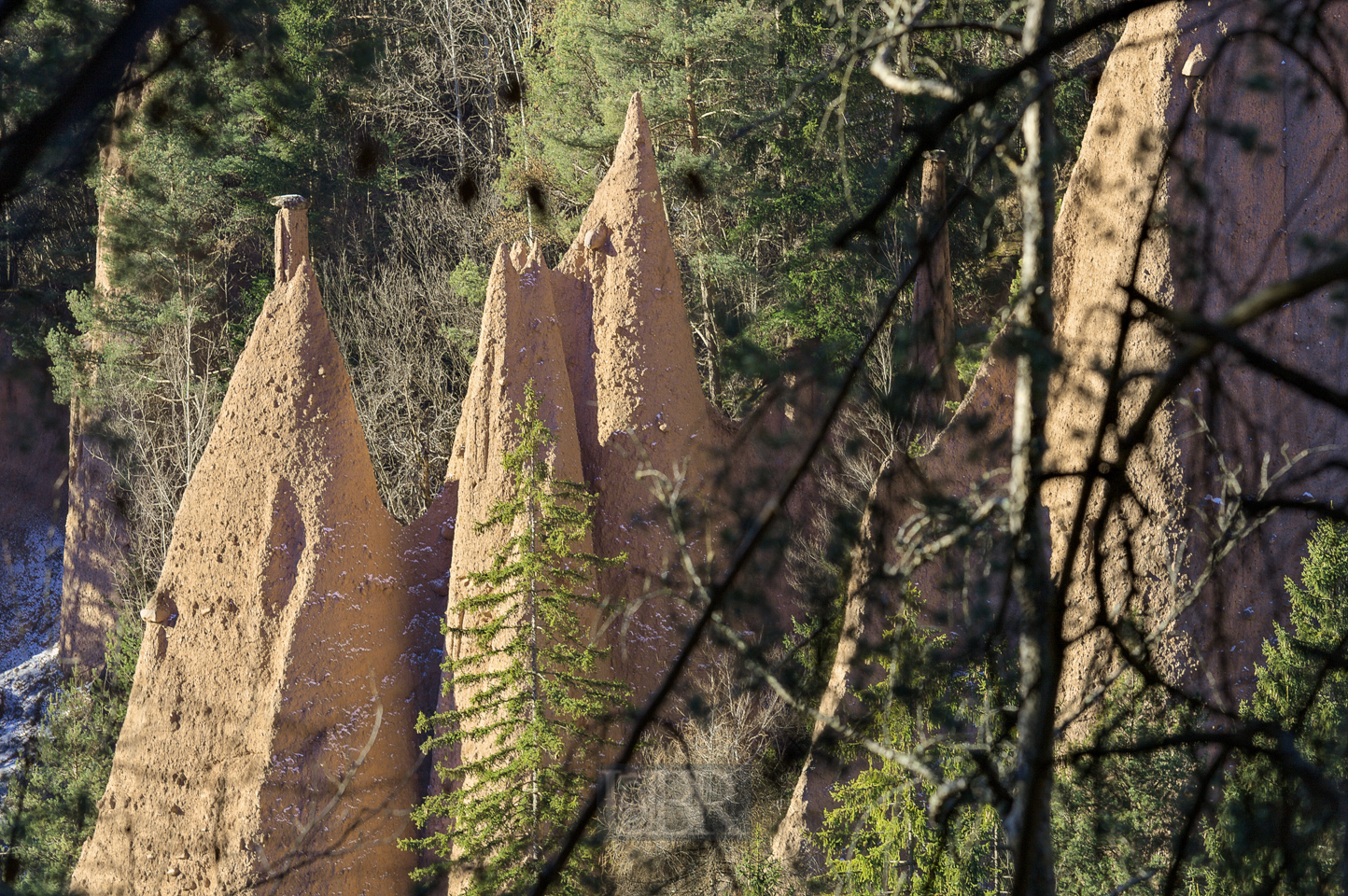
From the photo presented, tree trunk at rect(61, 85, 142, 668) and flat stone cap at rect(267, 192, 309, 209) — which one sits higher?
flat stone cap at rect(267, 192, 309, 209)

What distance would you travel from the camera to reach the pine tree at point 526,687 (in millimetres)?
7551

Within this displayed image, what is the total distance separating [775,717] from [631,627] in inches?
62.2

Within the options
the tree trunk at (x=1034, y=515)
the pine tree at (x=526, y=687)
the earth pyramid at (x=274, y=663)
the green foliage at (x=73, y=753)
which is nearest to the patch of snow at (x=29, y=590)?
the green foliage at (x=73, y=753)

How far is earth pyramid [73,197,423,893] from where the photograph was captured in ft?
25.7

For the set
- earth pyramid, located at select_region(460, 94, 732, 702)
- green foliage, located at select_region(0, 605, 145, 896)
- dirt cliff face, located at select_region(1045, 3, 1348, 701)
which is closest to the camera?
dirt cliff face, located at select_region(1045, 3, 1348, 701)

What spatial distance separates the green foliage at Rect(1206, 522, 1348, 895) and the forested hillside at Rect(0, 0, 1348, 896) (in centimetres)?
3

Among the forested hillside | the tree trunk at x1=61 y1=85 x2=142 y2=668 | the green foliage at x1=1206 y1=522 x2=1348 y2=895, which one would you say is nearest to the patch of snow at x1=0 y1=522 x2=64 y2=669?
the tree trunk at x1=61 y1=85 x2=142 y2=668

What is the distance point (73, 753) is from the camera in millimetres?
12273

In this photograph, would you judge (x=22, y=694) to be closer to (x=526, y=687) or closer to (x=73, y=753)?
(x=73, y=753)

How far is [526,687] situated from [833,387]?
5.98 m

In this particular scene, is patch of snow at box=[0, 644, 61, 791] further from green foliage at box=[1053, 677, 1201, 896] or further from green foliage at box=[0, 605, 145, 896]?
green foliage at box=[1053, 677, 1201, 896]

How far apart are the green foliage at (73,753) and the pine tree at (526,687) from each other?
114 inches

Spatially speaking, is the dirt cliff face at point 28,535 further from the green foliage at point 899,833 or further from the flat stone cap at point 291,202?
the green foliage at point 899,833

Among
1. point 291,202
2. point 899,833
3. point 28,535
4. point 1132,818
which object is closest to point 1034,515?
point 1132,818
